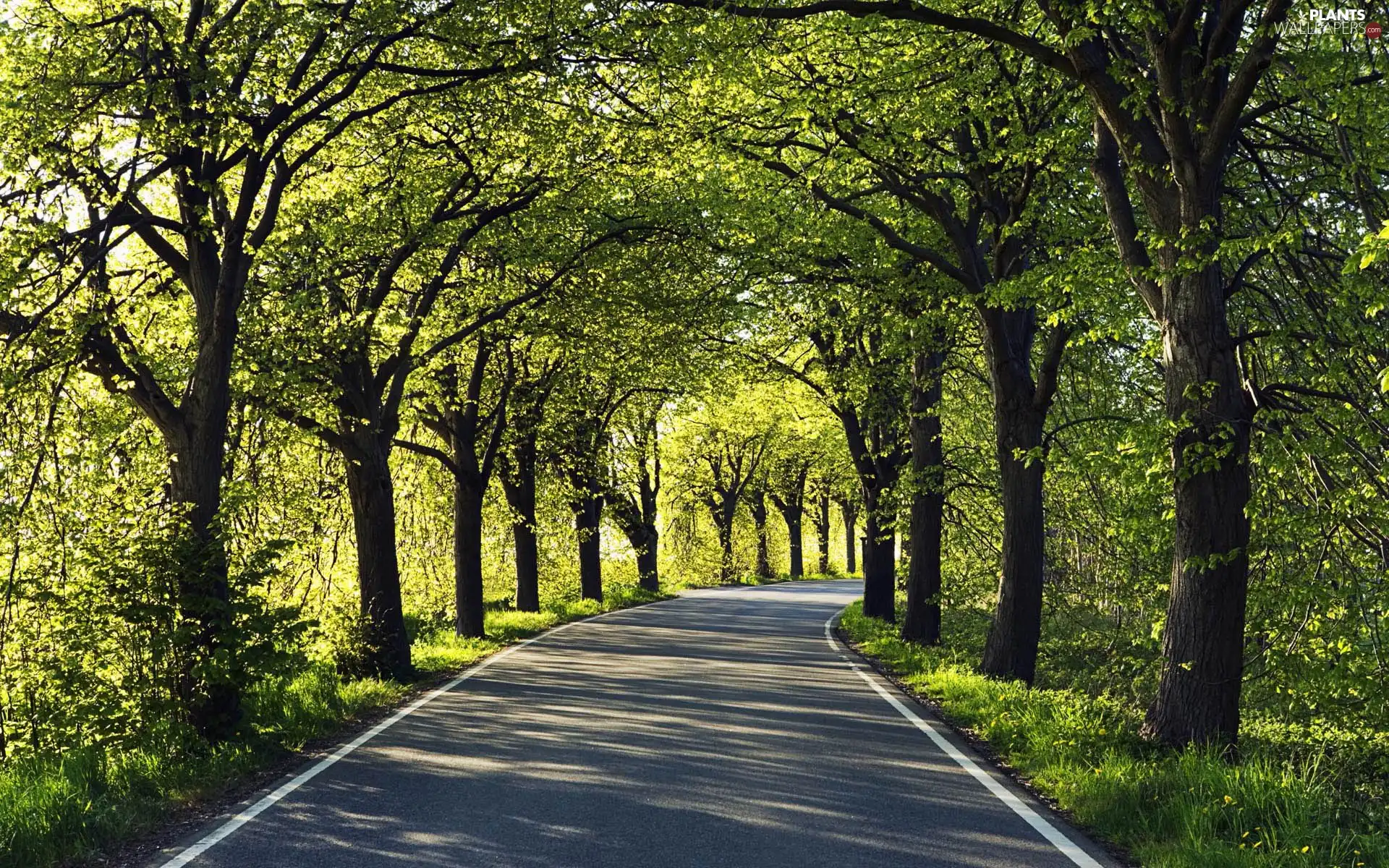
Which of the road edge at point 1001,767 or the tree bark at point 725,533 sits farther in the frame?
the tree bark at point 725,533

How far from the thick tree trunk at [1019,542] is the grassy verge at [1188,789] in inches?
99.5

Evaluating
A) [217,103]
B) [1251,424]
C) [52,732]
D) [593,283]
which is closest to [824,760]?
[1251,424]

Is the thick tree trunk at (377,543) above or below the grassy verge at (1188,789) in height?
above

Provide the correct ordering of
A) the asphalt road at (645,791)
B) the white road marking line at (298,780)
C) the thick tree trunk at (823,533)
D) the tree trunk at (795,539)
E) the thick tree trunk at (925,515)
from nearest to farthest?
the asphalt road at (645,791)
the white road marking line at (298,780)
the thick tree trunk at (925,515)
the tree trunk at (795,539)
the thick tree trunk at (823,533)

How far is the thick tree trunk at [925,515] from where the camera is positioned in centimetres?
1930

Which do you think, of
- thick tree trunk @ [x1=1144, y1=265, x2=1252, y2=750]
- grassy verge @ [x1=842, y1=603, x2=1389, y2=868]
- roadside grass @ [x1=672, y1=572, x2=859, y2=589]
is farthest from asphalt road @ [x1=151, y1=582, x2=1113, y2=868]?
roadside grass @ [x1=672, y1=572, x2=859, y2=589]

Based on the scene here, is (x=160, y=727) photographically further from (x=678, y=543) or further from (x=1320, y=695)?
(x=678, y=543)

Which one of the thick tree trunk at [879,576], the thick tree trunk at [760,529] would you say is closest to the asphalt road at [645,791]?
the thick tree trunk at [879,576]

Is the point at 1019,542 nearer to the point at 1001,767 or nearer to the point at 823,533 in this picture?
the point at 1001,767

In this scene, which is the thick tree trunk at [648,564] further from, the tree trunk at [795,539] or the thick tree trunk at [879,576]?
the tree trunk at [795,539]

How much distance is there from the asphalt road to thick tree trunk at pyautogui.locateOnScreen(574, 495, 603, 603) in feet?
56.4

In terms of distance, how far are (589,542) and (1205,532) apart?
82.2 ft

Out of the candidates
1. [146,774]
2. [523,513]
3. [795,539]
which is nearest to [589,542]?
[523,513]

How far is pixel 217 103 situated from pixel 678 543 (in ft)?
164
